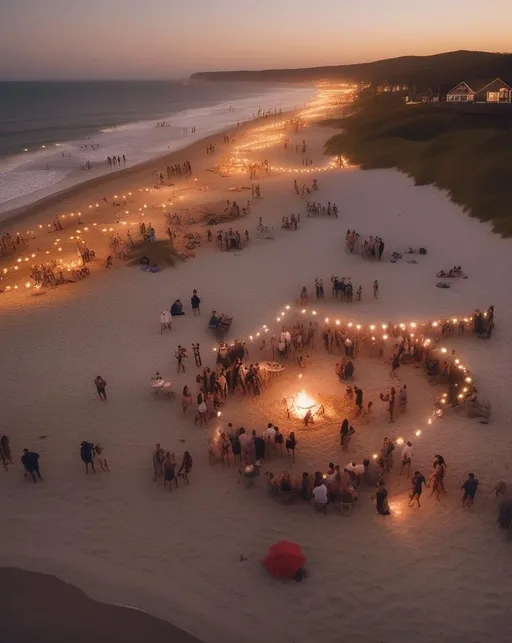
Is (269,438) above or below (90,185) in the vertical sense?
below

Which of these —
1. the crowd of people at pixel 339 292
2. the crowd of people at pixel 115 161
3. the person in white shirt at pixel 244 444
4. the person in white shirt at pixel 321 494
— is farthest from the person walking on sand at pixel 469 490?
the crowd of people at pixel 115 161

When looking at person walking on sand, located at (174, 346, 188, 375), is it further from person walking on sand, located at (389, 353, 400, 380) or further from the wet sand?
the wet sand

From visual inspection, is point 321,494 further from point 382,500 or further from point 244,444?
point 244,444

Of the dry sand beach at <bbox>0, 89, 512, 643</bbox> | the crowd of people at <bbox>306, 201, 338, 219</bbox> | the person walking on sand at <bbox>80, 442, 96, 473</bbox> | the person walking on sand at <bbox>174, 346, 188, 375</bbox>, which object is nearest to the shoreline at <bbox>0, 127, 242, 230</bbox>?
the dry sand beach at <bbox>0, 89, 512, 643</bbox>

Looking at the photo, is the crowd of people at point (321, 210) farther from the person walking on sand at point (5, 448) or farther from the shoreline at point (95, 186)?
the person walking on sand at point (5, 448)

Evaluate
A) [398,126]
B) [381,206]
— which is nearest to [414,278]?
[381,206]

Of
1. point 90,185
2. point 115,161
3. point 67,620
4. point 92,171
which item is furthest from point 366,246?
point 115,161

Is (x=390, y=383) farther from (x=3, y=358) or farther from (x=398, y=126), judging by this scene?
(x=398, y=126)
